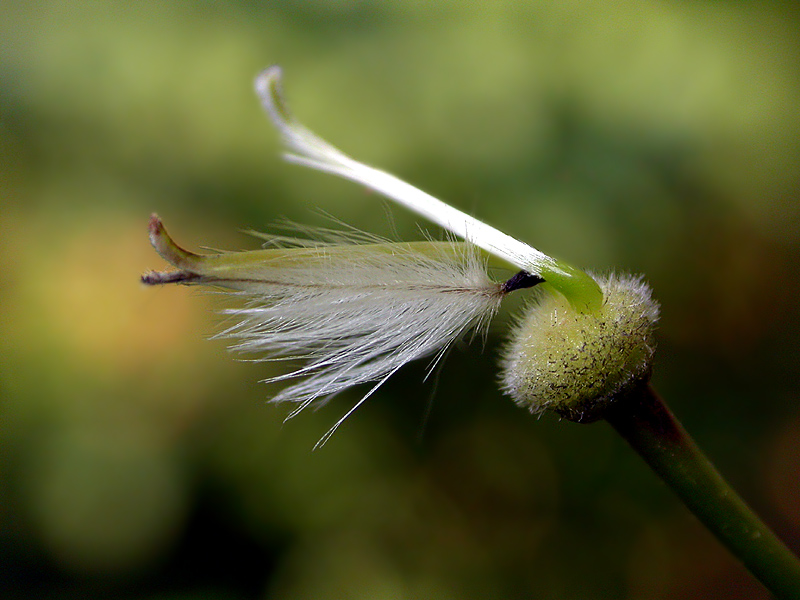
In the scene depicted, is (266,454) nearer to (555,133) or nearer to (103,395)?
(103,395)

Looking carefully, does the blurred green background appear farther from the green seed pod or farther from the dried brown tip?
the dried brown tip

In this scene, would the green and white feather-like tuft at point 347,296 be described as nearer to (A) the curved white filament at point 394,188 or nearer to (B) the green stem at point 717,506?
(A) the curved white filament at point 394,188

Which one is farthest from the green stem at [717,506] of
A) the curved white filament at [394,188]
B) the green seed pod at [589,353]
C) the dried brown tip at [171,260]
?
the dried brown tip at [171,260]

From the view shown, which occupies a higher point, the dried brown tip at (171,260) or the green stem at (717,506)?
the dried brown tip at (171,260)

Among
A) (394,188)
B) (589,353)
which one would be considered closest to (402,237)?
(394,188)

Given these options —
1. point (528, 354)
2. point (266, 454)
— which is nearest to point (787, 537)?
point (266, 454)

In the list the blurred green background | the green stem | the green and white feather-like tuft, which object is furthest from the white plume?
the blurred green background
